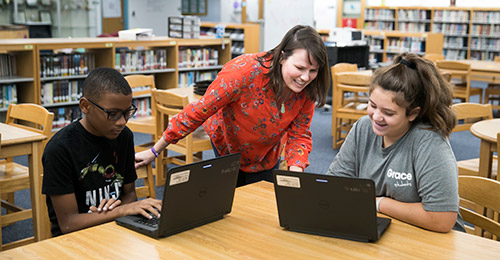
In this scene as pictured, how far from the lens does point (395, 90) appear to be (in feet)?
5.76

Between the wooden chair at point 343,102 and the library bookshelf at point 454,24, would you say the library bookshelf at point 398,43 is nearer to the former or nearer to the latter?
the library bookshelf at point 454,24

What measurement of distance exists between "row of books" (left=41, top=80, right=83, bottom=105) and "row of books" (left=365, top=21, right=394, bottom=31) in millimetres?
9022

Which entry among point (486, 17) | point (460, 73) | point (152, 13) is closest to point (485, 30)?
point (486, 17)

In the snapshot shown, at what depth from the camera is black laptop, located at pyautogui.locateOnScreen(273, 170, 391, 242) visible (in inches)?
59.7

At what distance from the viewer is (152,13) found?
12031 mm

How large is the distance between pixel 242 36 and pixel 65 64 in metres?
4.89

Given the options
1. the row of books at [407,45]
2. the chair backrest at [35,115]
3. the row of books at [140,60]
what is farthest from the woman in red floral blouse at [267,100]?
the row of books at [407,45]

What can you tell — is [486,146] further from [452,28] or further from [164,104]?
[452,28]

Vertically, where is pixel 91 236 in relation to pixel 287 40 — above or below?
below

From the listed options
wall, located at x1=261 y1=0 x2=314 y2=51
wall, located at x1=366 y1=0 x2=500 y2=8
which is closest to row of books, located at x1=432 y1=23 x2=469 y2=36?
wall, located at x1=366 y1=0 x2=500 y2=8

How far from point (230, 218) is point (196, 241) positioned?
8.5 inches

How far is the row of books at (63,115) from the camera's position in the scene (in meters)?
5.73

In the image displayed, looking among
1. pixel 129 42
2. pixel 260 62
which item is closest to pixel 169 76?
pixel 129 42

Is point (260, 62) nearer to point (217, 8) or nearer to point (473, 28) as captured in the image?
point (473, 28)
